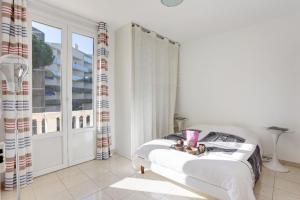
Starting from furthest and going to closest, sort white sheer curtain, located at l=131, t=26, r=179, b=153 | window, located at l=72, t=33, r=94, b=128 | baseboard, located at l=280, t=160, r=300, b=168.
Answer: white sheer curtain, located at l=131, t=26, r=179, b=153 < window, located at l=72, t=33, r=94, b=128 < baseboard, located at l=280, t=160, r=300, b=168

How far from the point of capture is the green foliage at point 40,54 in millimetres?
2475

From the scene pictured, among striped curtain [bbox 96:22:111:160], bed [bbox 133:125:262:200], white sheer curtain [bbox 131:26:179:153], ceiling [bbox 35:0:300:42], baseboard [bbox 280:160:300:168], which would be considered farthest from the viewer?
white sheer curtain [bbox 131:26:179:153]

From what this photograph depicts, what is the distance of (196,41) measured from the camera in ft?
13.2

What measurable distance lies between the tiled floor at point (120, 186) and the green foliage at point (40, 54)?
1.74 meters

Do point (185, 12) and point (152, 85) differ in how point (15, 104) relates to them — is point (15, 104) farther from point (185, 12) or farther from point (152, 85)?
point (185, 12)

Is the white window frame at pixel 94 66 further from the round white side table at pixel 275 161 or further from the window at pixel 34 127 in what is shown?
the round white side table at pixel 275 161

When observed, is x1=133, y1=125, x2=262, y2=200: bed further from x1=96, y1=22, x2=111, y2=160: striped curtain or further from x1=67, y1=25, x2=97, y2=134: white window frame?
x1=67, y1=25, x2=97, y2=134: white window frame

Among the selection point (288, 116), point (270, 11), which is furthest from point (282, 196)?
point (270, 11)

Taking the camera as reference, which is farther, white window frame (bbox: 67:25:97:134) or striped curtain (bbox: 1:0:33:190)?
white window frame (bbox: 67:25:97:134)

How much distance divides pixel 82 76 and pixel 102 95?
502mm

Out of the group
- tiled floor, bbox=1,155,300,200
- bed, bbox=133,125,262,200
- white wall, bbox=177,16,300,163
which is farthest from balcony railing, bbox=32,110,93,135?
white wall, bbox=177,16,300,163

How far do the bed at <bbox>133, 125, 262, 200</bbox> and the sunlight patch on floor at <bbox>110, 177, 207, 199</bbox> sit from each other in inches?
7.2

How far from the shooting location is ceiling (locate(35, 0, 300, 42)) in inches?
96.3

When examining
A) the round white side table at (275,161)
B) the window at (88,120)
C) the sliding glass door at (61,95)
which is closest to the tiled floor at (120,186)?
the round white side table at (275,161)
